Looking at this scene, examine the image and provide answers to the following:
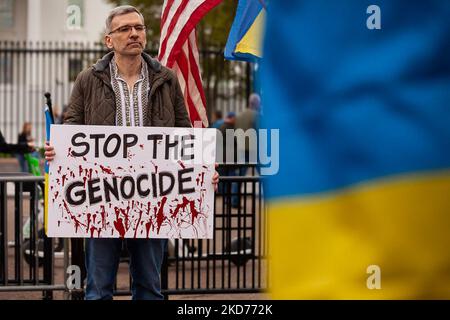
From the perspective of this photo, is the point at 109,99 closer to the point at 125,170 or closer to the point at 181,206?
the point at 125,170

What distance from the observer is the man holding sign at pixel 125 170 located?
550cm

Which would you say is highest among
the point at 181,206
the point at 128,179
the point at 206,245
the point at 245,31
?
the point at 245,31

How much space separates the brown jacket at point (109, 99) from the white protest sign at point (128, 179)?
0.48 feet

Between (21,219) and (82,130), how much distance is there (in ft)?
8.19

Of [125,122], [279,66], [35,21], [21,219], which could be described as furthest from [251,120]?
[35,21]

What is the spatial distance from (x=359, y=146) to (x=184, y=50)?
19.8 feet

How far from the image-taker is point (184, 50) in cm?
794

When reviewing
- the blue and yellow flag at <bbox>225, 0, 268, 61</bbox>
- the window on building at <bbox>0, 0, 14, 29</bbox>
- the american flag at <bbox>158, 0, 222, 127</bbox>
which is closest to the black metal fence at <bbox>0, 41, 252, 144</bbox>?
the window on building at <bbox>0, 0, 14, 29</bbox>

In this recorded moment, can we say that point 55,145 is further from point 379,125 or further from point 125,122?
point 379,125

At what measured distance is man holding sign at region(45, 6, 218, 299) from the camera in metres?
5.50

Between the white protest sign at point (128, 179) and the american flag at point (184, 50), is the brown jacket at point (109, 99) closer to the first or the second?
the white protest sign at point (128, 179)

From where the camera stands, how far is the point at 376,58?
1.95m

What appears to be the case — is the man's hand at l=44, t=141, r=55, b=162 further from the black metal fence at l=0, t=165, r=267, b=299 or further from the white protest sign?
the black metal fence at l=0, t=165, r=267, b=299

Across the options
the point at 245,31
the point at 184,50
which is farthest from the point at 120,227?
the point at 245,31
